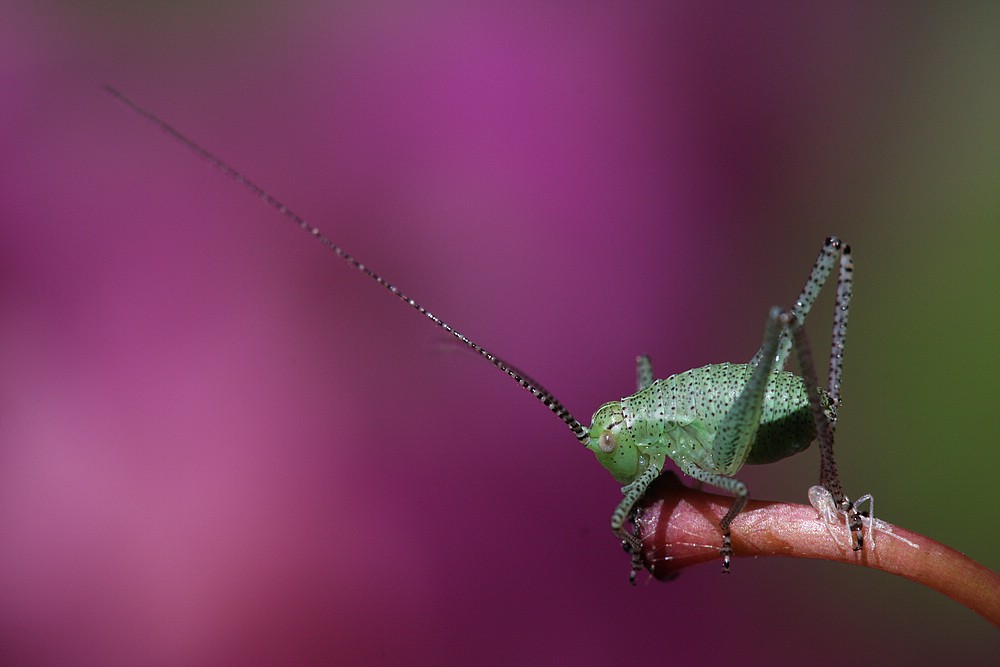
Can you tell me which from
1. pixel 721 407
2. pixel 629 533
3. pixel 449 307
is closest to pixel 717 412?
pixel 721 407

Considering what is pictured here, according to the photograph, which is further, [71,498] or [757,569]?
[757,569]

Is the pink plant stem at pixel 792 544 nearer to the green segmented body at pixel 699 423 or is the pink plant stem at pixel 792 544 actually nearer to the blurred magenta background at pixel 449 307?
the green segmented body at pixel 699 423

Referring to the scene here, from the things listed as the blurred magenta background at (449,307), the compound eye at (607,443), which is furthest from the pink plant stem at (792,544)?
the blurred magenta background at (449,307)

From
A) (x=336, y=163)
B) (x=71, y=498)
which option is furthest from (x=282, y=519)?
(x=336, y=163)

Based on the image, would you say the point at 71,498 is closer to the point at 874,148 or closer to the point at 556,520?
the point at 556,520

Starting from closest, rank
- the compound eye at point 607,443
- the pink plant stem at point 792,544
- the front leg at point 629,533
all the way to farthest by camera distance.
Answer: the pink plant stem at point 792,544, the front leg at point 629,533, the compound eye at point 607,443

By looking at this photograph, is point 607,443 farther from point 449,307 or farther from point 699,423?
point 449,307
